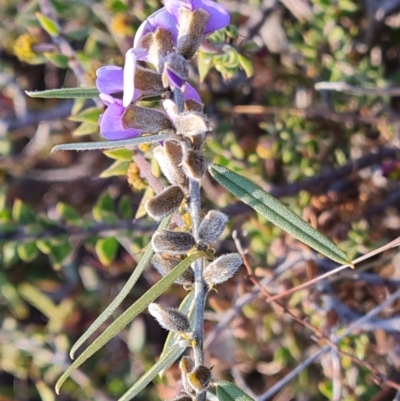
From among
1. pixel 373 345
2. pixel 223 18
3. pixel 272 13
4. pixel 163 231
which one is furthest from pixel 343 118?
pixel 163 231

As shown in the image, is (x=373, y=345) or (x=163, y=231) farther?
(x=373, y=345)

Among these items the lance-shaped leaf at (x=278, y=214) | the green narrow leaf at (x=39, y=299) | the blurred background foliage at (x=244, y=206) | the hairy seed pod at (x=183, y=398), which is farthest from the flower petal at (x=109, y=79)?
the green narrow leaf at (x=39, y=299)

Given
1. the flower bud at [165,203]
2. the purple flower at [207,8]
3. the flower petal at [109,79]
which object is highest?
the purple flower at [207,8]

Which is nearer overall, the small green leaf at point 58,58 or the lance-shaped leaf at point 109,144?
the lance-shaped leaf at point 109,144

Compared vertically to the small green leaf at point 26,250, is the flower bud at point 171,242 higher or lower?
higher

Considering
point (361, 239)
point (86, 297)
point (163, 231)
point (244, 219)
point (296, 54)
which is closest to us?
point (163, 231)

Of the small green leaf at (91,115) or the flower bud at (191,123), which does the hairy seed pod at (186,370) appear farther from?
the small green leaf at (91,115)

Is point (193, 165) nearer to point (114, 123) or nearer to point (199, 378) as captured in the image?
point (114, 123)

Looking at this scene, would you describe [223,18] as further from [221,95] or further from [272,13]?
[272,13]
